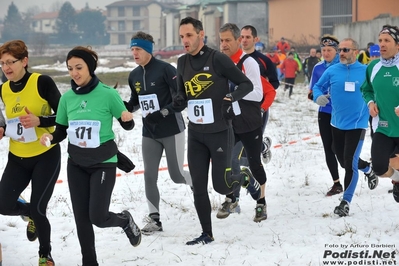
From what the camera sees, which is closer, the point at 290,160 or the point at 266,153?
the point at 266,153

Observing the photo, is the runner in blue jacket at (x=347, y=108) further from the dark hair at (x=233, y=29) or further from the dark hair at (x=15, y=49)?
the dark hair at (x=15, y=49)

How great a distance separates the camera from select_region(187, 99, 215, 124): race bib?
6438mm

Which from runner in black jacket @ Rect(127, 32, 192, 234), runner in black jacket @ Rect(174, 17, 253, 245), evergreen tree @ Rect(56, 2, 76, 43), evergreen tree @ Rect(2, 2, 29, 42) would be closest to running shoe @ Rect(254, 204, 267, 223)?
runner in black jacket @ Rect(127, 32, 192, 234)

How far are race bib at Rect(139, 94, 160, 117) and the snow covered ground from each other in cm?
133

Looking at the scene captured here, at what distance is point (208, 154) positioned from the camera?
6.59m

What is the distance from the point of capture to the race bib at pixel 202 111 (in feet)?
21.1

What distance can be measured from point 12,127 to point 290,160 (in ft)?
20.3

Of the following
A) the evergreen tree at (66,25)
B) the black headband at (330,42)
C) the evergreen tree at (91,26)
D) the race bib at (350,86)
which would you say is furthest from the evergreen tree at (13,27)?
the race bib at (350,86)

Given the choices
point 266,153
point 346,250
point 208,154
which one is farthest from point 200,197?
point 266,153

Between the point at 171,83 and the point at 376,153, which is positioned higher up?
the point at 171,83

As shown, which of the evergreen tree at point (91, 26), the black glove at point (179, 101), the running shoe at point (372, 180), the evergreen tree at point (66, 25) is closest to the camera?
the black glove at point (179, 101)


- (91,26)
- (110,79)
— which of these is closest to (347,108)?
(110,79)

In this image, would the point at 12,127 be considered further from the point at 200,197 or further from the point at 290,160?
the point at 290,160

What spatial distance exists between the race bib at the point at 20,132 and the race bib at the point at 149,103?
4.75 feet
